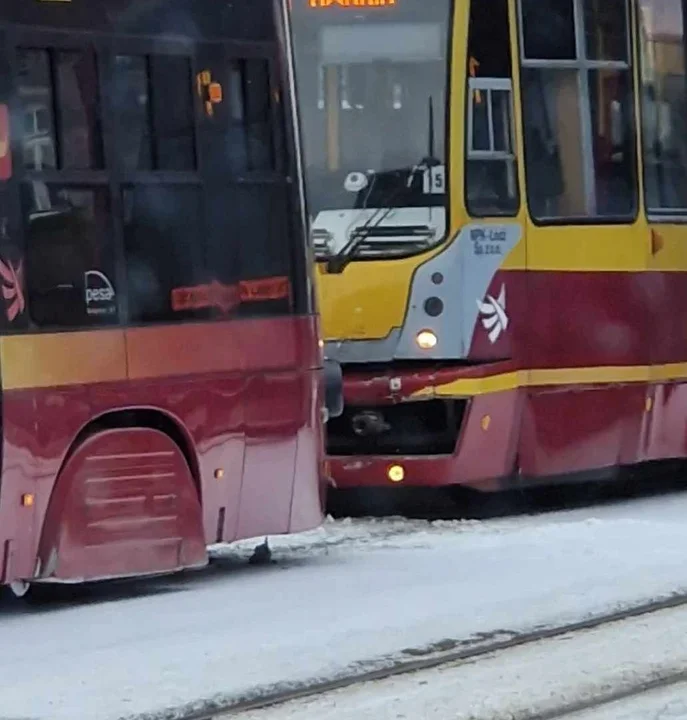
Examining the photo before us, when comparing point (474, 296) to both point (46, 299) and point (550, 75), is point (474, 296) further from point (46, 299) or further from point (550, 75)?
point (46, 299)

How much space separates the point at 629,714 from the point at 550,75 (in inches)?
267

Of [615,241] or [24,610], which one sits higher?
[615,241]

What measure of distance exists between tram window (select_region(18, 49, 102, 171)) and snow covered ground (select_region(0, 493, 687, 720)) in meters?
1.94

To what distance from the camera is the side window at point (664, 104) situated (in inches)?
599

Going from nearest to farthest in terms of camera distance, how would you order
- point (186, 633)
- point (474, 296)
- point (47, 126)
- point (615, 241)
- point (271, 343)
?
point (186, 633) < point (47, 126) < point (271, 343) < point (474, 296) < point (615, 241)

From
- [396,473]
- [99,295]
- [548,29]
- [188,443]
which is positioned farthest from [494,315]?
[99,295]

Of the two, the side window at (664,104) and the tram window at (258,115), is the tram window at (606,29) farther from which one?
the tram window at (258,115)

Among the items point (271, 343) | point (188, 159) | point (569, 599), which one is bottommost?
point (569, 599)

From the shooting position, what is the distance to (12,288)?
10.1m

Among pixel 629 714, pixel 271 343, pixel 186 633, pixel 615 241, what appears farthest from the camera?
pixel 615 241

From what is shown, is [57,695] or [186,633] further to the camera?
[186,633]

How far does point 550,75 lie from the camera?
1440 centimetres

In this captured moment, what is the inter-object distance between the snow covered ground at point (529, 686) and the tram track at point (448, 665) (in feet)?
0.13

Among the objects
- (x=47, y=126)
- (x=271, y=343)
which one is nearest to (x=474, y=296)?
(x=271, y=343)
